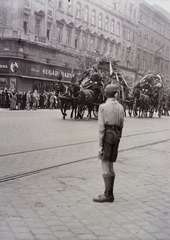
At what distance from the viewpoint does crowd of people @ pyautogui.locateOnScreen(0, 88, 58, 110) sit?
22544 mm

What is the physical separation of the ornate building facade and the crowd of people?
11.8 metres

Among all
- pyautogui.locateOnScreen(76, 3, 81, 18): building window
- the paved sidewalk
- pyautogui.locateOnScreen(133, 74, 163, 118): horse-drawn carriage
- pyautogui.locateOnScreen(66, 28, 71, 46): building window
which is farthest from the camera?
pyautogui.locateOnScreen(133, 74, 163, 118): horse-drawn carriage

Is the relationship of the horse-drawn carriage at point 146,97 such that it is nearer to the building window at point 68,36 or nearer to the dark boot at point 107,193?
the building window at point 68,36

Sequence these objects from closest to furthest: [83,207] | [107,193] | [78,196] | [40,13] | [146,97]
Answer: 1. [83,207]
2. [107,193]
3. [78,196]
4. [40,13]
5. [146,97]

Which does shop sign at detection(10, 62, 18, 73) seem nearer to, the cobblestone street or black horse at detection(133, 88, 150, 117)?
the cobblestone street

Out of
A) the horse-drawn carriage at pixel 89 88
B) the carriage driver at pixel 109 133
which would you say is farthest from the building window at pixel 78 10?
the horse-drawn carriage at pixel 89 88

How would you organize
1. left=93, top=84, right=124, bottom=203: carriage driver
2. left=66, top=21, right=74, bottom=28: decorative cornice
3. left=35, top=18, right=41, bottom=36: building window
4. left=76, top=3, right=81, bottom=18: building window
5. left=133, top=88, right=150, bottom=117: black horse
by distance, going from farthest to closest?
left=133, top=88, right=150, bottom=117: black horse, left=66, top=21, right=74, bottom=28: decorative cornice, left=76, top=3, right=81, bottom=18: building window, left=35, top=18, right=41, bottom=36: building window, left=93, top=84, right=124, bottom=203: carriage driver

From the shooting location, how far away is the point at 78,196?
4.53 m

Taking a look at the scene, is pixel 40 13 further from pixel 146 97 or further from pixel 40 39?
pixel 146 97

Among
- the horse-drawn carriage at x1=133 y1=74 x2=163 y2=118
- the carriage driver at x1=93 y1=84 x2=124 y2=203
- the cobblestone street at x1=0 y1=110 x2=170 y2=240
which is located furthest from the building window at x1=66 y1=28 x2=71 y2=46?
the horse-drawn carriage at x1=133 y1=74 x2=163 y2=118

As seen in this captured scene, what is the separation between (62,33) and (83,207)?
5.64 meters

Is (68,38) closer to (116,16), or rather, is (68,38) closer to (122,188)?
(116,16)

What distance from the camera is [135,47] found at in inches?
398

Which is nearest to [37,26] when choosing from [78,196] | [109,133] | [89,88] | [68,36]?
[68,36]
